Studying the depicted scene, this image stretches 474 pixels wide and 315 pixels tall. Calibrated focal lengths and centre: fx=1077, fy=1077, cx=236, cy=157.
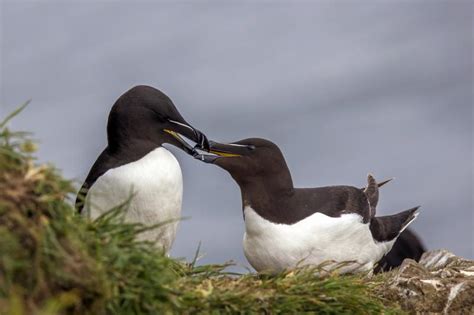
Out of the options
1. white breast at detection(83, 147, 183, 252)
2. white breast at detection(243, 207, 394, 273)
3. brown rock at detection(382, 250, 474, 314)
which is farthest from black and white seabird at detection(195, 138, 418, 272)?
brown rock at detection(382, 250, 474, 314)

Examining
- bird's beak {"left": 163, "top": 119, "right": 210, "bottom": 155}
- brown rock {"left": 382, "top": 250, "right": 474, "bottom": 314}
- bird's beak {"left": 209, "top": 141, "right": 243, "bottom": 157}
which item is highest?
bird's beak {"left": 163, "top": 119, "right": 210, "bottom": 155}

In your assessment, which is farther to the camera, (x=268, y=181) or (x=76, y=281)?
(x=268, y=181)

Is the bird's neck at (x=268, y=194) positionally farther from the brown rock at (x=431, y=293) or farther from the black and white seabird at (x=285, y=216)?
the brown rock at (x=431, y=293)

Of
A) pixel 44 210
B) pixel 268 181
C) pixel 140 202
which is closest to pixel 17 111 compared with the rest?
pixel 44 210

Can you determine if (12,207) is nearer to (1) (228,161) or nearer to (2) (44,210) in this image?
(2) (44,210)

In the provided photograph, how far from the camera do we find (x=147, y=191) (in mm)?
9008

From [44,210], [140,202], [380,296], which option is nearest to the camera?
[44,210]

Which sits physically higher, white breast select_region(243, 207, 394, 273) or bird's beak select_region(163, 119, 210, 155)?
bird's beak select_region(163, 119, 210, 155)

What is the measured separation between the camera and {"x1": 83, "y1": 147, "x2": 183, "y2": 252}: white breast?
9.00m

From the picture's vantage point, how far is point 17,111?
6344 millimetres

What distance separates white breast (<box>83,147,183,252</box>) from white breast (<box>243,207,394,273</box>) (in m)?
1.06

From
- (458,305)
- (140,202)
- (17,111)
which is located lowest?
(458,305)

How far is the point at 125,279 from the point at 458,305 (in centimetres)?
Result: 319

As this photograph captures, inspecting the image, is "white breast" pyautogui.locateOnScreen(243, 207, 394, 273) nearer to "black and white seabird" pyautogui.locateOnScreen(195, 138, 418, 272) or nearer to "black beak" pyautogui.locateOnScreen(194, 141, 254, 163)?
"black and white seabird" pyautogui.locateOnScreen(195, 138, 418, 272)
